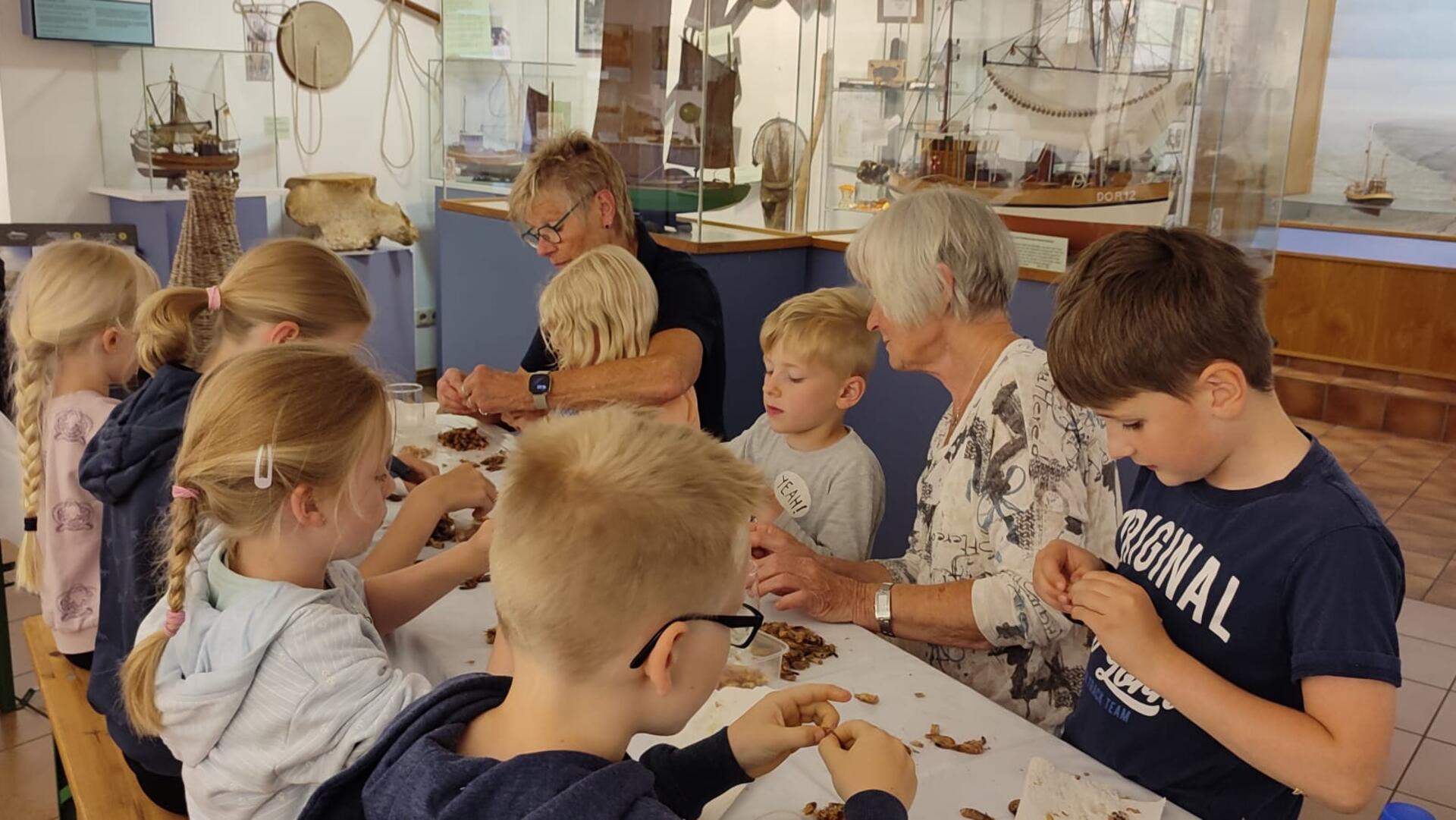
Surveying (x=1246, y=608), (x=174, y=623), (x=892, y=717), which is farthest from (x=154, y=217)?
(x=1246, y=608)

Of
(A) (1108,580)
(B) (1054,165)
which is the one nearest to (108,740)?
(A) (1108,580)

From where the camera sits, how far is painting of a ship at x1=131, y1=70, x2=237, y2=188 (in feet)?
19.7

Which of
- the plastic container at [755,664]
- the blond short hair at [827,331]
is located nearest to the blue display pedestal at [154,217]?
the blond short hair at [827,331]

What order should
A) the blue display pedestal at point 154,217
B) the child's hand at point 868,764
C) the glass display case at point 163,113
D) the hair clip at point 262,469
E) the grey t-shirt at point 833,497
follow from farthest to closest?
the glass display case at point 163,113 < the blue display pedestal at point 154,217 < the grey t-shirt at point 833,497 < the hair clip at point 262,469 < the child's hand at point 868,764

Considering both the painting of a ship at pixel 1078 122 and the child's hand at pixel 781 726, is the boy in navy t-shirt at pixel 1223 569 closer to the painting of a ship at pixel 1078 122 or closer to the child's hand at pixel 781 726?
the child's hand at pixel 781 726

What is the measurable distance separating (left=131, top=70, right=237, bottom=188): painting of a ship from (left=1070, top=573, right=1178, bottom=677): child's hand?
5772 mm

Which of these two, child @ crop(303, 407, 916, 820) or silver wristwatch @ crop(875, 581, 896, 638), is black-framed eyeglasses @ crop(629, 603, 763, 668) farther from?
silver wristwatch @ crop(875, 581, 896, 638)

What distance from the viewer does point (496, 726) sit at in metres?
1.09

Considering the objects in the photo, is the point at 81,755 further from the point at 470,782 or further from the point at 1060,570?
the point at 1060,570

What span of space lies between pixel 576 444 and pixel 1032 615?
1.05 metres

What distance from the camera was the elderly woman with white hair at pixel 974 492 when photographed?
74.3 inches

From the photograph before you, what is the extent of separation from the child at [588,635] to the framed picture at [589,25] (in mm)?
3807

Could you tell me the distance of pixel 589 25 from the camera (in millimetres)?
4703

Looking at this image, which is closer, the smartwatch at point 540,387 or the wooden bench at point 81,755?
the wooden bench at point 81,755
